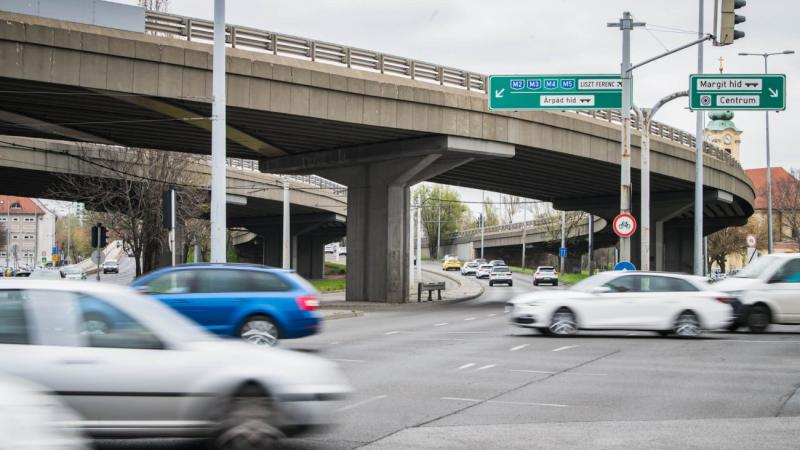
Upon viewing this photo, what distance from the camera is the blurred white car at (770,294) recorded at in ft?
71.3

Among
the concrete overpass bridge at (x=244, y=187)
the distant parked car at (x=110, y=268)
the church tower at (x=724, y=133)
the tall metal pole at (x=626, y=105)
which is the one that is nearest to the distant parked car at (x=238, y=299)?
the tall metal pole at (x=626, y=105)

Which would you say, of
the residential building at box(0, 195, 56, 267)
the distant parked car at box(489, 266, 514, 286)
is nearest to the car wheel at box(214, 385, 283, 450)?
the distant parked car at box(489, 266, 514, 286)

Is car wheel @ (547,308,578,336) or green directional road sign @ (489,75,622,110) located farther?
green directional road sign @ (489,75,622,110)

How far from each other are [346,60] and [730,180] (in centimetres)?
3212

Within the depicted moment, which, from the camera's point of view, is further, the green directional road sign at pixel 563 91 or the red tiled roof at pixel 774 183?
the red tiled roof at pixel 774 183

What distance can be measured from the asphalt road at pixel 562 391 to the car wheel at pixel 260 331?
4.01 feet

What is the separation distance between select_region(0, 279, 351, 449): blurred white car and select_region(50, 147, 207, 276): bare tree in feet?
139

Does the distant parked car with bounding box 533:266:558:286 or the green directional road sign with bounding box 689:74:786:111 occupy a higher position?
the green directional road sign with bounding box 689:74:786:111

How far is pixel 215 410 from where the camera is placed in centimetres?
778

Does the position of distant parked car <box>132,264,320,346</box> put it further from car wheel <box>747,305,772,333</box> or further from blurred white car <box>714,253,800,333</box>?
car wheel <box>747,305,772,333</box>

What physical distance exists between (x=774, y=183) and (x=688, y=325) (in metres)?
82.7

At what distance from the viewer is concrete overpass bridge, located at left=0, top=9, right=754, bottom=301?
27.2 meters

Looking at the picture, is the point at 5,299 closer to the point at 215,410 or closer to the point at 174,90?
the point at 215,410

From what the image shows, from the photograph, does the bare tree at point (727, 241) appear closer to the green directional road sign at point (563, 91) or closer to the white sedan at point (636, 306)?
the green directional road sign at point (563, 91)
